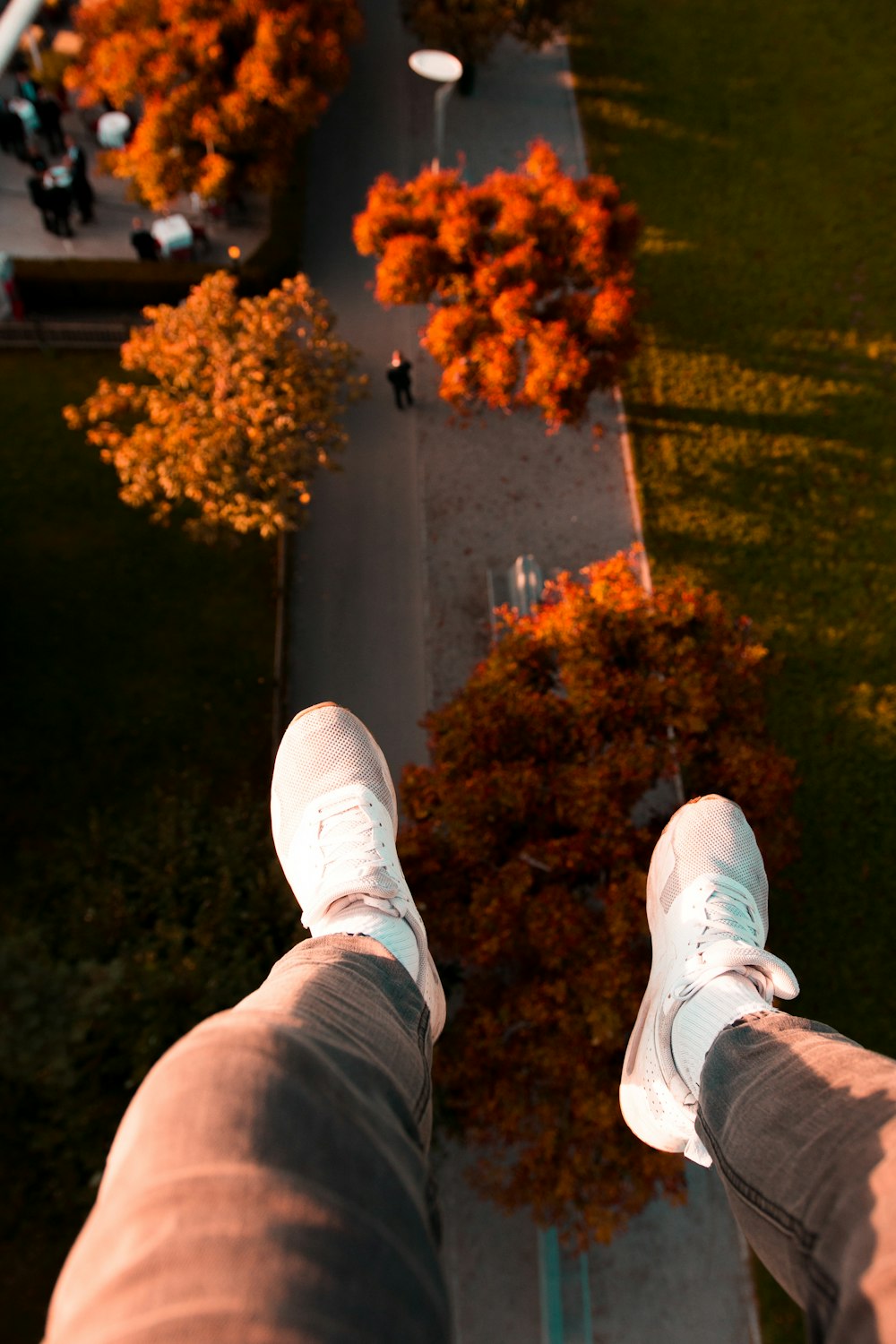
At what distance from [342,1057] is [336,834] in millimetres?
3242

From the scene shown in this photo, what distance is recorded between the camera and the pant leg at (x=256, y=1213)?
8.11ft

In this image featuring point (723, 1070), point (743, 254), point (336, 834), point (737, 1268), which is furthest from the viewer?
point (743, 254)

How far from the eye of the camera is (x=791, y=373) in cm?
1777

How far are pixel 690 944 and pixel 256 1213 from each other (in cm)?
462

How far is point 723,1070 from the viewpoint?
5156 millimetres

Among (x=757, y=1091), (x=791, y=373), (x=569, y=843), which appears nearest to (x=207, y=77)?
(x=791, y=373)

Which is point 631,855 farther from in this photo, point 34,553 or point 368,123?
point 368,123

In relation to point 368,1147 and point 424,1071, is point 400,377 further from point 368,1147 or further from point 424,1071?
point 368,1147

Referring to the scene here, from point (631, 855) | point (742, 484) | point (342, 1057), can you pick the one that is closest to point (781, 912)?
point (631, 855)

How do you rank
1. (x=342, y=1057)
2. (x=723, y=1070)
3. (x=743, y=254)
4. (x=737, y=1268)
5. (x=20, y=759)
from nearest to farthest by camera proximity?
(x=342, y=1057) → (x=723, y=1070) → (x=737, y=1268) → (x=20, y=759) → (x=743, y=254)

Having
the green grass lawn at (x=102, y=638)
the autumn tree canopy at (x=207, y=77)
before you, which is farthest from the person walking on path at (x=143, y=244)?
the green grass lawn at (x=102, y=638)

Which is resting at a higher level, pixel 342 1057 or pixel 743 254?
pixel 743 254

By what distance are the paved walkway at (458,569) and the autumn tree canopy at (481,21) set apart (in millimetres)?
1880

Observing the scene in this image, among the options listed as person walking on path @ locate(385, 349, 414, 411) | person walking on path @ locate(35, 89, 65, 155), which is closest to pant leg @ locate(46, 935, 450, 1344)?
person walking on path @ locate(385, 349, 414, 411)
